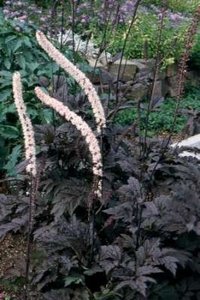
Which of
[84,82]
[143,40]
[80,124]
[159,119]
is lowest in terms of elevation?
[159,119]

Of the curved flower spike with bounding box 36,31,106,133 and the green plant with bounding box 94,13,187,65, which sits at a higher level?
the curved flower spike with bounding box 36,31,106,133

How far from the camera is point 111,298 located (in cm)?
305

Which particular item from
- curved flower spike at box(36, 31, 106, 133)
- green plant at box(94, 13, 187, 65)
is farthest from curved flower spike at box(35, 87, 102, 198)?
green plant at box(94, 13, 187, 65)

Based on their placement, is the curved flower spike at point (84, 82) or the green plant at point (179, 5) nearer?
the curved flower spike at point (84, 82)

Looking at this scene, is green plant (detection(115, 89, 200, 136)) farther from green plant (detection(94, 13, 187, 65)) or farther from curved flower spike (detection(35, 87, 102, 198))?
curved flower spike (detection(35, 87, 102, 198))

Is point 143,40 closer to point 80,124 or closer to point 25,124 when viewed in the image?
point 80,124

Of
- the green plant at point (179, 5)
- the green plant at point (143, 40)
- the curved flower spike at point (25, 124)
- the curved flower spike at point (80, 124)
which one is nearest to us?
the curved flower spike at point (25, 124)

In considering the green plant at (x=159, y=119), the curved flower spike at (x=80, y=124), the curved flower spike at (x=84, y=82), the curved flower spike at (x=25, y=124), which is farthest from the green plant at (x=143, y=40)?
the curved flower spike at (x=25, y=124)

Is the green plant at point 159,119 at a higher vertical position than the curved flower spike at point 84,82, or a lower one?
lower

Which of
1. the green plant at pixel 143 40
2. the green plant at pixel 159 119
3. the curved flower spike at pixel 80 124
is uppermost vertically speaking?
the curved flower spike at pixel 80 124

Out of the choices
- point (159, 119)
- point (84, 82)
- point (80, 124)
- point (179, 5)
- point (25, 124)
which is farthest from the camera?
point (179, 5)

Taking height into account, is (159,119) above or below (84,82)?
below

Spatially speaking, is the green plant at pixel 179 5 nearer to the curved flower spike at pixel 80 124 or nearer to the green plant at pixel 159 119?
the green plant at pixel 159 119

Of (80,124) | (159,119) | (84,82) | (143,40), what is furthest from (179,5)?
(80,124)
